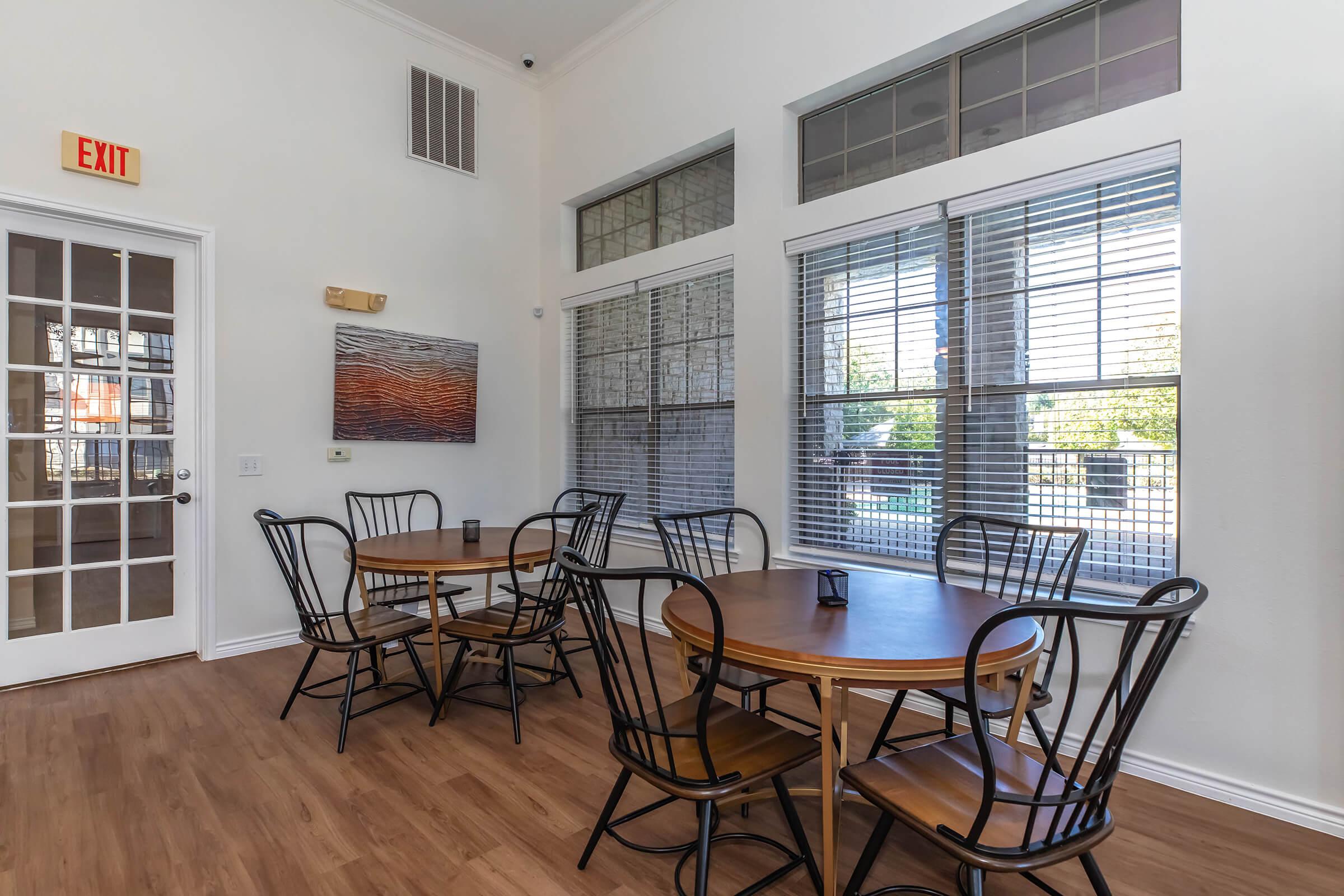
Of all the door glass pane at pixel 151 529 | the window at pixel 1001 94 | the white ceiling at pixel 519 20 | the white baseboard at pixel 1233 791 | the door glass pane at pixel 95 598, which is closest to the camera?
the white baseboard at pixel 1233 791

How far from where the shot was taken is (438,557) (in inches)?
114

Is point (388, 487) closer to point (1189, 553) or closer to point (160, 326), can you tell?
point (160, 326)

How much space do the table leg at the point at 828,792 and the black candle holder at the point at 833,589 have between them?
0.41m

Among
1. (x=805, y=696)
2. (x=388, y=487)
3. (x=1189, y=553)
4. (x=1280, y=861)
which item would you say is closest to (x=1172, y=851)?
(x=1280, y=861)

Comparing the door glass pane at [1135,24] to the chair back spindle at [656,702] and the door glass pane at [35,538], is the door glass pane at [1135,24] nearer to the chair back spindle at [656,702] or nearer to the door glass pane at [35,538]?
the chair back spindle at [656,702]

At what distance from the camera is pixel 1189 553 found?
235cm

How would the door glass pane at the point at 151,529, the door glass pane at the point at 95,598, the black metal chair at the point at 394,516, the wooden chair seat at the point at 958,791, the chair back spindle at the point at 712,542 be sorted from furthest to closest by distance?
the black metal chair at the point at 394,516 < the chair back spindle at the point at 712,542 < the door glass pane at the point at 151,529 < the door glass pane at the point at 95,598 < the wooden chair seat at the point at 958,791

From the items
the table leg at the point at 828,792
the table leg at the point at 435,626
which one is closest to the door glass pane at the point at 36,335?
the table leg at the point at 435,626

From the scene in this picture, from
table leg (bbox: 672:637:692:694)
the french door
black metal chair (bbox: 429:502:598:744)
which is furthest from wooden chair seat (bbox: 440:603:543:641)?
the french door

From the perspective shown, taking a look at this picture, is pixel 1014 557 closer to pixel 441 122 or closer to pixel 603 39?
pixel 603 39

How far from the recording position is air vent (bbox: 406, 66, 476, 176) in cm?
447

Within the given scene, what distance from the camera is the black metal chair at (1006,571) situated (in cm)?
214

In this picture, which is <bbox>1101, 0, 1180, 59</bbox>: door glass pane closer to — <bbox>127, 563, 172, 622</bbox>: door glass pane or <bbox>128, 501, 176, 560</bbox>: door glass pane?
<bbox>128, 501, 176, 560</bbox>: door glass pane

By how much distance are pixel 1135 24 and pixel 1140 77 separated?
0.22 m
